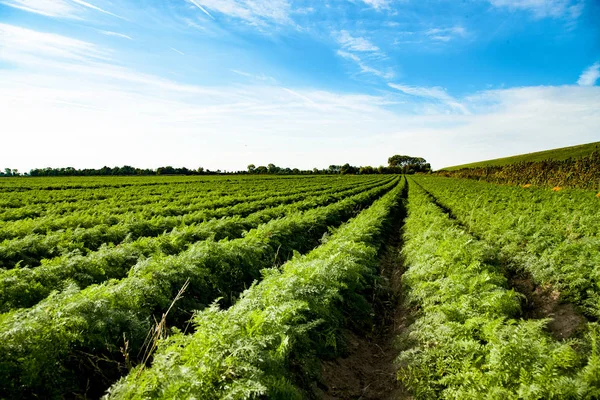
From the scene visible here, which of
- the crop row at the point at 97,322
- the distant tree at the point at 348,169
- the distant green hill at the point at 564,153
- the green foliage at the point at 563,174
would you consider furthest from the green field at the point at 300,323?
the distant tree at the point at 348,169

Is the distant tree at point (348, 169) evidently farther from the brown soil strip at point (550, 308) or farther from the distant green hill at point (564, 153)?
the brown soil strip at point (550, 308)

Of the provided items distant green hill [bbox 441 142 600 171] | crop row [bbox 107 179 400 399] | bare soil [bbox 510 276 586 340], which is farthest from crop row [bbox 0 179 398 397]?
distant green hill [bbox 441 142 600 171]

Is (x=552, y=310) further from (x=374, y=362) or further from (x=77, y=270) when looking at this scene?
(x=77, y=270)

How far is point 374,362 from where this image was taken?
6.18 metres

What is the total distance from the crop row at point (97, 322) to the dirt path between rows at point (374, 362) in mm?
2982

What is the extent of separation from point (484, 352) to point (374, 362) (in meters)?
2.33

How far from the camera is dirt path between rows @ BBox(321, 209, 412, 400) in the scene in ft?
17.0

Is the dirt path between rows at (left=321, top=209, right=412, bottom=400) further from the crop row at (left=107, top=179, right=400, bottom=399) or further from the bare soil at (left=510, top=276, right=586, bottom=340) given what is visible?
the bare soil at (left=510, top=276, right=586, bottom=340)

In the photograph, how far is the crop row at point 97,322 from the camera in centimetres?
401

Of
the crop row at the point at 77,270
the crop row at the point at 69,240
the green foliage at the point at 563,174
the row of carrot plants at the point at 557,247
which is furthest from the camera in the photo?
the green foliage at the point at 563,174

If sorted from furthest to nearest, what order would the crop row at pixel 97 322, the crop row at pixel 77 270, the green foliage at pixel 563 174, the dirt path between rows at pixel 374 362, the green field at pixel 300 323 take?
1. the green foliage at pixel 563 174
2. the crop row at pixel 77 270
3. the dirt path between rows at pixel 374 362
4. the crop row at pixel 97 322
5. the green field at pixel 300 323

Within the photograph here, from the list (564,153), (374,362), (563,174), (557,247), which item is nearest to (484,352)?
(374,362)

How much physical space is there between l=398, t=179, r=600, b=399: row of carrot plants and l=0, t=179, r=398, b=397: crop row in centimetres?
399

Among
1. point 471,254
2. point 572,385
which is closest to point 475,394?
point 572,385
